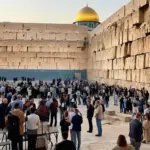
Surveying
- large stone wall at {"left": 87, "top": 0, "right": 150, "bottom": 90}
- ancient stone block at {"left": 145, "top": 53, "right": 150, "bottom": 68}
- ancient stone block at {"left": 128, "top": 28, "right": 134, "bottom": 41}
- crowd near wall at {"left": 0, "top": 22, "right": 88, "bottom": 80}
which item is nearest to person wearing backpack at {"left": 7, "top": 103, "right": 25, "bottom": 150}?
large stone wall at {"left": 87, "top": 0, "right": 150, "bottom": 90}

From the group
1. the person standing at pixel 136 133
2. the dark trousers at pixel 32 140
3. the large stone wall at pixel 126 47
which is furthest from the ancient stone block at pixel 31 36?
the person standing at pixel 136 133

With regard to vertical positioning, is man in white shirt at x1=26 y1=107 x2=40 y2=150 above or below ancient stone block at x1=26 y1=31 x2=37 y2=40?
below

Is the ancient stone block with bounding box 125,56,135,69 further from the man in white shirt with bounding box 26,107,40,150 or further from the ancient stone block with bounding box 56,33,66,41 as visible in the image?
the ancient stone block with bounding box 56,33,66,41

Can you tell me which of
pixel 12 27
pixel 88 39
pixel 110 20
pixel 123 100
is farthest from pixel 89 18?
pixel 123 100

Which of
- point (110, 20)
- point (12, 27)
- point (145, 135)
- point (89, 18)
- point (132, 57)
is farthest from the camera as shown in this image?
point (89, 18)

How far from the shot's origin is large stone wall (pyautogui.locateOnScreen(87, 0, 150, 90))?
2064 centimetres

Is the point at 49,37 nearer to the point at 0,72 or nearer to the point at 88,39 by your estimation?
the point at 88,39

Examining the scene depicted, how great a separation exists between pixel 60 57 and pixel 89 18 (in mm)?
14725

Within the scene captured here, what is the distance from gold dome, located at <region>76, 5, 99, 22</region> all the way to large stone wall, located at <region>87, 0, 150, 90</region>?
18604 mm

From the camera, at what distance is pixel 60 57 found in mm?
42156

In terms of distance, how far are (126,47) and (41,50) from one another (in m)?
18.8

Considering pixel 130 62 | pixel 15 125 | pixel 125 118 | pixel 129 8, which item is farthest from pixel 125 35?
pixel 15 125

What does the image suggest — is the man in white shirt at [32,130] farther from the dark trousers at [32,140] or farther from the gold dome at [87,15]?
the gold dome at [87,15]

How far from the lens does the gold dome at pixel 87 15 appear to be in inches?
2133
